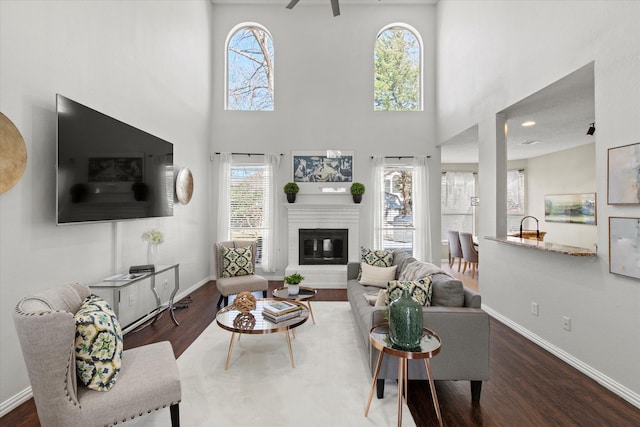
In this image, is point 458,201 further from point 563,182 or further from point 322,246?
point 322,246

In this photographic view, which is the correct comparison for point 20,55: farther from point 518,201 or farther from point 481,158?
point 518,201

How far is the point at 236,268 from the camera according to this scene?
4.41 m

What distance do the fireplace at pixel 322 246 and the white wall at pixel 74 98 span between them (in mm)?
2084

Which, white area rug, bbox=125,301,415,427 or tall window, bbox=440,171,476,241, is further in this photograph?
tall window, bbox=440,171,476,241

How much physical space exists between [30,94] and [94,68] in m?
0.83

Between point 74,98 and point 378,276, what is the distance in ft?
11.6

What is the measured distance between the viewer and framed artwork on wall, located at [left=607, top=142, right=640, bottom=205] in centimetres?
223

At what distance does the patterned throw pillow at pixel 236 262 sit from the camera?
4.39 m

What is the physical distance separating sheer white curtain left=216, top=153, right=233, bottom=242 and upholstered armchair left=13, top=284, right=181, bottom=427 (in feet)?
13.4

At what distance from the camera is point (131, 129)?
328 cm

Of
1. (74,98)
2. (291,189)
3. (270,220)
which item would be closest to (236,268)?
(270,220)

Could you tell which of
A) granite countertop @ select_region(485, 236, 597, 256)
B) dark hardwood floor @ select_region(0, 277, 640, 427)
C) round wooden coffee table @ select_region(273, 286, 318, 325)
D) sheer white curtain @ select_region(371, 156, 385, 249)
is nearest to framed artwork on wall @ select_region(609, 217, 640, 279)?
granite countertop @ select_region(485, 236, 597, 256)

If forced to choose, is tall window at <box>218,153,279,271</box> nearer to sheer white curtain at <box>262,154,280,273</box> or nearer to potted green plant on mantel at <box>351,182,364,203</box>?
sheer white curtain at <box>262,154,280,273</box>

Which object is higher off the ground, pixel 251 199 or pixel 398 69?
pixel 398 69
